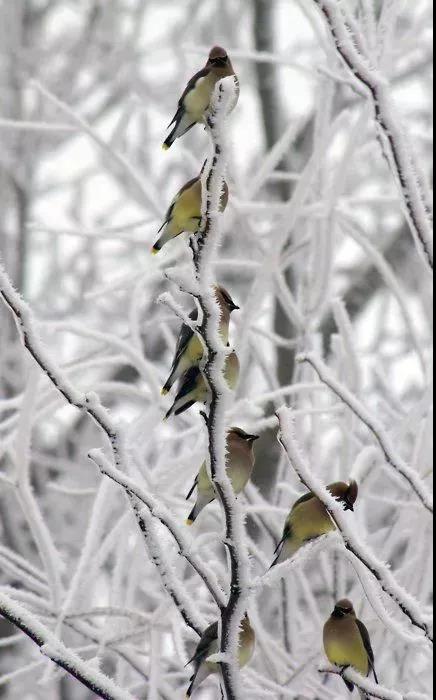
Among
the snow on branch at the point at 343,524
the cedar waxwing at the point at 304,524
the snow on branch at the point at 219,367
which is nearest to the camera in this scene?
the snow on branch at the point at 219,367

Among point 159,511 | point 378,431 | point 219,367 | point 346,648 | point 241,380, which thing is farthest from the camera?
point 241,380

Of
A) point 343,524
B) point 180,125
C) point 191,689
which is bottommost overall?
point 191,689

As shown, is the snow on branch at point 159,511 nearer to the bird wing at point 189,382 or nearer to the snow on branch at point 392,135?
the bird wing at point 189,382

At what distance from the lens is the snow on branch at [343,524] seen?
116cm

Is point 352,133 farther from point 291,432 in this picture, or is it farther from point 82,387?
point 291,432

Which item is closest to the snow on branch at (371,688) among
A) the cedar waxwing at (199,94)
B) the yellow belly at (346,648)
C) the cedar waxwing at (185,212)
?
the yellow belly at (346,648)

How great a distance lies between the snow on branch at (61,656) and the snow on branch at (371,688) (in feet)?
1.07

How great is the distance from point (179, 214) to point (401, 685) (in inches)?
52.0

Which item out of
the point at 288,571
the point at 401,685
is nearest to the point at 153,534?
the point at 288,571

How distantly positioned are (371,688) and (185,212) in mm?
719

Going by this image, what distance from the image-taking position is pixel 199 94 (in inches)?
49.8

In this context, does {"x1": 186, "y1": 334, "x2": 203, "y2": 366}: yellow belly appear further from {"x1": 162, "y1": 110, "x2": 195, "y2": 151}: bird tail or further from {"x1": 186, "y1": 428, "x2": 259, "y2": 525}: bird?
{"x1": 162, "y1": 110, "x2": 195, "y2": 151}: bird tail

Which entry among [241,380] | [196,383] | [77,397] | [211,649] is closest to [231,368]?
[196,383]

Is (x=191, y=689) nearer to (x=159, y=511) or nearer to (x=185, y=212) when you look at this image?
(x=159, y=511)
